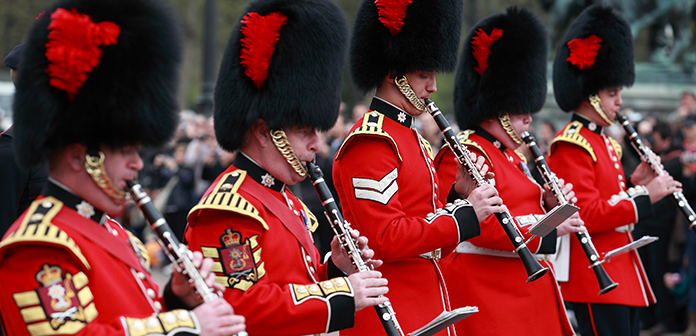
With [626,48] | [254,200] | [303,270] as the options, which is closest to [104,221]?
[254,200]

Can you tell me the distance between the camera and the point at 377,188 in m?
3.09

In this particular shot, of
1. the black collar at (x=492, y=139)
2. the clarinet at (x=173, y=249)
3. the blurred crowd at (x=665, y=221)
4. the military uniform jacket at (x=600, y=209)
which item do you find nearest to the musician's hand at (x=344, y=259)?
the clarinet at (x=173, y=249)

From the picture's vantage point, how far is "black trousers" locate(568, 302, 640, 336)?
4453 mm

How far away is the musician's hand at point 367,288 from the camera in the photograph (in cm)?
259

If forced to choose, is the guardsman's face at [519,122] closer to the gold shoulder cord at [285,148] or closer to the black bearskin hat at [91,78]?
the gold shoulder cord at [285,148]

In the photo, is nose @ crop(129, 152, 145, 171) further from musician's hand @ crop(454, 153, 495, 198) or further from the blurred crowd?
the blurred crowd

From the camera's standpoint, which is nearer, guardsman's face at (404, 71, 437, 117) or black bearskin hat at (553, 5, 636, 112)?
guardsman's face at (404, 71, 437, 117)

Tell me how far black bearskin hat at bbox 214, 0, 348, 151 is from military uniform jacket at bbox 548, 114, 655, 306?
2.21m

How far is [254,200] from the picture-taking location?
2.65 metres

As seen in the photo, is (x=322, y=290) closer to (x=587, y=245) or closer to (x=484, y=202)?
(x=484, y=202)

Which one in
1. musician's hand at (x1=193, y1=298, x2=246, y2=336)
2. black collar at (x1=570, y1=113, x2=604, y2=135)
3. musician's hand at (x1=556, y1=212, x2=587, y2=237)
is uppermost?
black collar at (x1=570, y1=113, x2=604, y2=135)

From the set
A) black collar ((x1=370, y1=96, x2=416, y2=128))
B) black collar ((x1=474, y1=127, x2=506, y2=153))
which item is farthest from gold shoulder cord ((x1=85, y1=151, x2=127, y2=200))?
black collar ((x1=474, y1=127, x2=506, y2=153))

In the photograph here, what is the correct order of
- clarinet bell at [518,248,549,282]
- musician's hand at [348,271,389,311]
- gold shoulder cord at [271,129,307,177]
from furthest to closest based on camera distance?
clarinet bell at [518,248,549,282], gold shoulder cord at [271,129,307,177], musician's hand at [348,271,389,311]

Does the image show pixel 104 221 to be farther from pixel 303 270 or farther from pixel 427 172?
pixel 427 172
